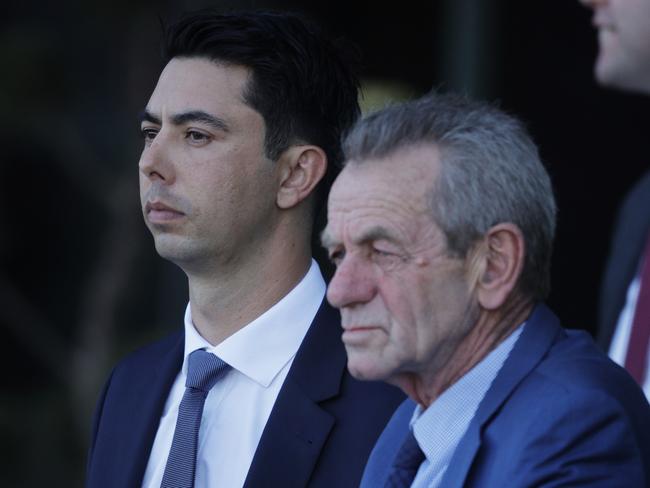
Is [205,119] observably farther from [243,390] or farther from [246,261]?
[243,390]

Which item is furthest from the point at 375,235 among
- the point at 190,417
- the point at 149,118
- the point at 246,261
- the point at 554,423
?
the point at 149,118

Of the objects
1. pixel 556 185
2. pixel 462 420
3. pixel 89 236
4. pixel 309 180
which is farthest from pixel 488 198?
pixel 89 236

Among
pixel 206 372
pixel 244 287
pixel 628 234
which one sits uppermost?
pixel 628 234

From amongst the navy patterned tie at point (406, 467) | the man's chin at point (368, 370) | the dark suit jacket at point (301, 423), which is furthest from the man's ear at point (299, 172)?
the navy patterned tie at point (406, 467)

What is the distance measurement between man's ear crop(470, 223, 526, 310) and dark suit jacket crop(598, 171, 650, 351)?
142 centimetres

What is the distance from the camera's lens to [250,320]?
9.53 ft

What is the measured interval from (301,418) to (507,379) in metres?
0.62

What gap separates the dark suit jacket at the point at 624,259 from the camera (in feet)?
12.0

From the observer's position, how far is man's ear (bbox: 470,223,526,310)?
2299mm

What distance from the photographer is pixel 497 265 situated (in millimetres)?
2320

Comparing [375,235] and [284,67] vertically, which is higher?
[284,67]

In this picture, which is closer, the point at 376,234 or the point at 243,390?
the point at 376,234

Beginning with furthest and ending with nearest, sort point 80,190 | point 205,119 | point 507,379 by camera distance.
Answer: point 80,190 → point 205,119 → point 507,379

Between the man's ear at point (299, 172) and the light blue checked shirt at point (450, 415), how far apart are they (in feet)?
2.47
